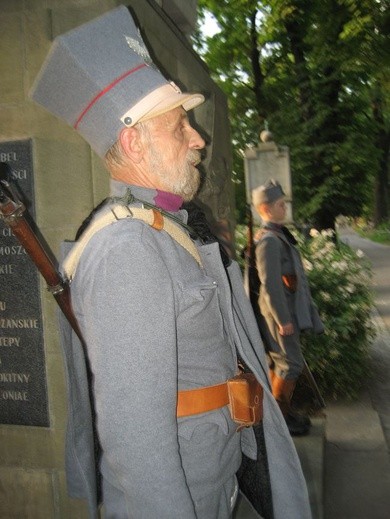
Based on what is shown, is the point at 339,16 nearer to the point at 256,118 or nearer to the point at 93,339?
the point at 93,339

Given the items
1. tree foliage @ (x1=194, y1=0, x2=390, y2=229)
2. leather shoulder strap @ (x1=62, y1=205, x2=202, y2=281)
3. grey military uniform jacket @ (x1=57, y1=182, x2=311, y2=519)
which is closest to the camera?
grey military uniform jacket @ (x1=57, y1=182, x2=311, y2=519)

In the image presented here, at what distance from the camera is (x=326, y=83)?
15.7 meters

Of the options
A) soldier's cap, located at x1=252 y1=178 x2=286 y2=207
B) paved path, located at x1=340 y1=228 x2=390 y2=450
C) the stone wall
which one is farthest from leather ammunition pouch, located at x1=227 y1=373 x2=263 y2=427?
paved path, located at x1=340 y1=228 x2=390 y2=450

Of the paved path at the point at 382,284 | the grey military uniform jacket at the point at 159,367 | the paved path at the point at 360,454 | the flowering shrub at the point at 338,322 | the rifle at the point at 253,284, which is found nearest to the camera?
the grey military uniform jacket at the point at 159,367

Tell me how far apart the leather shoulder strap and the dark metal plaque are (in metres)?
0.90

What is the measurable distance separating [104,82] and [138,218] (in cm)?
39

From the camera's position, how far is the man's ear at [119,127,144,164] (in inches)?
54.3

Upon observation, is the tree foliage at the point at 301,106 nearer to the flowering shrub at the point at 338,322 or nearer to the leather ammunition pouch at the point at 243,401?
the flowering shrub at the point at 338,322

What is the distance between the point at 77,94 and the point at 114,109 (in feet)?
0.42

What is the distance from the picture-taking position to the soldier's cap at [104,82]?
1.33m

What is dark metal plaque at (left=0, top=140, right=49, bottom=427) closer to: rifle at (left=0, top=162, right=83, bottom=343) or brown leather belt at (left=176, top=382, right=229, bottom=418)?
rifle at (left=0, top=162, right=83, bottom=343)

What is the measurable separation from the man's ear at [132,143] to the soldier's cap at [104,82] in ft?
0.07

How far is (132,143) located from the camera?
140cm

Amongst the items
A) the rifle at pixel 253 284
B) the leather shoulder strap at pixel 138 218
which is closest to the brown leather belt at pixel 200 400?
the leather shoulder strap at pixel 138 218
